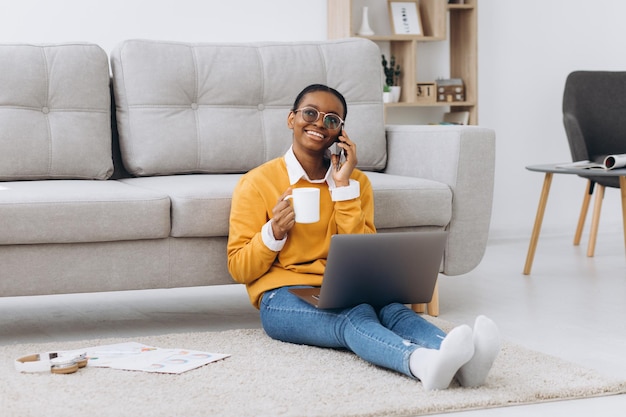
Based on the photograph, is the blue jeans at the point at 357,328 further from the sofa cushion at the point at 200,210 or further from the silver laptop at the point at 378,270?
the sofa cushion at the point at 200,210

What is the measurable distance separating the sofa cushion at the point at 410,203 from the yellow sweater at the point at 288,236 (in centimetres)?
24

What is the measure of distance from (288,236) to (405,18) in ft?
8.01

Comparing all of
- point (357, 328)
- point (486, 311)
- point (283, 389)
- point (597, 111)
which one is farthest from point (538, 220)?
point (283, 389)

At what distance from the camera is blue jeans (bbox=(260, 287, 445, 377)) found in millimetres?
2059

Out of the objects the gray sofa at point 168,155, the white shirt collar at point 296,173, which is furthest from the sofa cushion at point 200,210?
the white shirt collar at point 296,173

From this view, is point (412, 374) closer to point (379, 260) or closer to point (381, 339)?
point (381, 339)

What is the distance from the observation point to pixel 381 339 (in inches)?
81.6

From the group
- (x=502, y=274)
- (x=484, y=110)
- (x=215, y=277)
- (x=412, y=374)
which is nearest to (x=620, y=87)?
(x=484, y=110)

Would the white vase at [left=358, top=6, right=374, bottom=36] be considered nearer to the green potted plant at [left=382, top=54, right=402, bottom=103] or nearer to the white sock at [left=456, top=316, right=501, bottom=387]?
the green potted plant at [left=382, top=54, right=402, bottom=103]

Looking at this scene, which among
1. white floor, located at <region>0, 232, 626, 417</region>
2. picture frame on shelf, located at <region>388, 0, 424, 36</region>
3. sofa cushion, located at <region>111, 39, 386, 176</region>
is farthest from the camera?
picture frame on shelf, located at <region>388, 0, 424, 36</region>

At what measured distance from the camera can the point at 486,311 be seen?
9.89 ft

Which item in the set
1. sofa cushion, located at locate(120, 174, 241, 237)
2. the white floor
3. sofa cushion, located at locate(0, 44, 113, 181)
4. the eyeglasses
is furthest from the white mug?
sofa cushion, located at locate(0, 44, 113, 181)

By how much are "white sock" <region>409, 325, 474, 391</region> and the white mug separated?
47cm

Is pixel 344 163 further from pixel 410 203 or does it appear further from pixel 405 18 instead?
pixel 405 18
